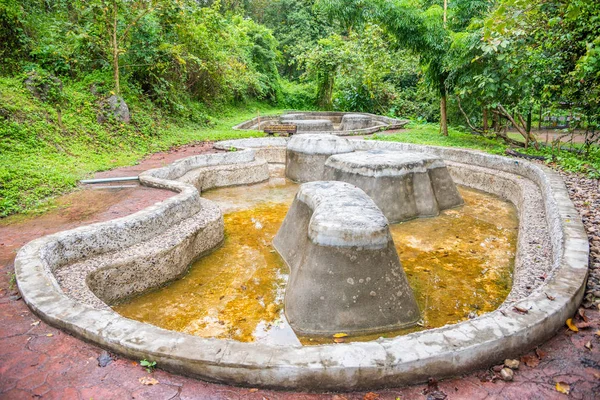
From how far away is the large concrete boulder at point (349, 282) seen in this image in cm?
325

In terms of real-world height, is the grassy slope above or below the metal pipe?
above

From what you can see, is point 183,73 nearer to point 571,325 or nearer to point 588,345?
point 571,325

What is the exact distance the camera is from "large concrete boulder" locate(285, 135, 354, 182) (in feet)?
28.3

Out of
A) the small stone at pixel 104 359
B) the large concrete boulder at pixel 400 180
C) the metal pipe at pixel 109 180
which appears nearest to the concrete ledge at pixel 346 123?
the large concrete boulder at pixel 400 180

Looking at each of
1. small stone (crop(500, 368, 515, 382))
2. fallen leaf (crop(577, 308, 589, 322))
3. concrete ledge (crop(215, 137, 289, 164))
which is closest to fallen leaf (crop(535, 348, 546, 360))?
small stone (crop(500, 368, 515, 382))

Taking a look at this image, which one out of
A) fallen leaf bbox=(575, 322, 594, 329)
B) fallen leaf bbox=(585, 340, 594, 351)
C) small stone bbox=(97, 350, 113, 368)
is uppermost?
small stone bbox=(97, 350, 113, 368)

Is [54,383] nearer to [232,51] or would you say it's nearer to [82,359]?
[82,359]

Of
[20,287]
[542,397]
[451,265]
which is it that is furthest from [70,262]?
[451,265]

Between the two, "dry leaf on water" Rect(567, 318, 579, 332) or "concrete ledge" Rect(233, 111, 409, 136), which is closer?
"dry leaf on water" Rect(567, 318, 579, 332)

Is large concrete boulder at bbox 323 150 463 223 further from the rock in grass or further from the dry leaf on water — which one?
the rock in grass

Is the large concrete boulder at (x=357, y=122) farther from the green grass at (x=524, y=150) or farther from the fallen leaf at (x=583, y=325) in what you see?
the fallen leaf at (x=583, y=325)

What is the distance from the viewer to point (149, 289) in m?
4.08

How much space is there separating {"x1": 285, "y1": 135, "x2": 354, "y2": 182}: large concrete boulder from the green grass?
303 centimetres

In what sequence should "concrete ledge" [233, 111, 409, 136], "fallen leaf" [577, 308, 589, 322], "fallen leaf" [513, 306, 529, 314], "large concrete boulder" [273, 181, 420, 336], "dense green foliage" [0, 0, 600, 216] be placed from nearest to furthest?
"fallen leaf" [513, 306, 529, 314], "fallen leaf" [577, 308, 589, 322], "large concrete boulder" [273, 181, 420, 336], "dense green foliage" [0, 0, 600, 216], "concrete ledge" [233, 111, 409, 136]
